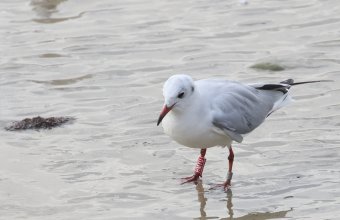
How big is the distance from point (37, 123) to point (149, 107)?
1.18 meters

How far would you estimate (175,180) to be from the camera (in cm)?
800

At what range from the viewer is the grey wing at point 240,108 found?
7836 millimetres

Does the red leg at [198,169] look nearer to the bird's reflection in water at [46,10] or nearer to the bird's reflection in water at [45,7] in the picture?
the bird's reflection in water at [46,10]

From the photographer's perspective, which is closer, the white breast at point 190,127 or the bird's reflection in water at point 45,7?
the white breast at point 190,127

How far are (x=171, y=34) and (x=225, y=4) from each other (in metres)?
1.51

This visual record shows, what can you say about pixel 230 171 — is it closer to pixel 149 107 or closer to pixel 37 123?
pixel 149 107

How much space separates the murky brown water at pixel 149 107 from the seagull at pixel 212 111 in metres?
0.31

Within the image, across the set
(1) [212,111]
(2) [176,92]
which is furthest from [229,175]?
(2) [176,92]

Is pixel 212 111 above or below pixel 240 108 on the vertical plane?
above

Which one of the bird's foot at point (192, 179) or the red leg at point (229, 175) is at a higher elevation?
the red leg at point (229, 175)

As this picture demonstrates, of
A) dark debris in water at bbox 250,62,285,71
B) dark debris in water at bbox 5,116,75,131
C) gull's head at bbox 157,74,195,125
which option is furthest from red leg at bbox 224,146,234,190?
dark debris in water at bbox 250,62,285,71

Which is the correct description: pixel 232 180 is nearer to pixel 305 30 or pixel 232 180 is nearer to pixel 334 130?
pixel 334 130

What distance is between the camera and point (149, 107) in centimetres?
974

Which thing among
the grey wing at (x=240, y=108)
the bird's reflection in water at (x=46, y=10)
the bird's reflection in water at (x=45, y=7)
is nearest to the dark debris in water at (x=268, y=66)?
the grey wing at (x=240, y=108)
